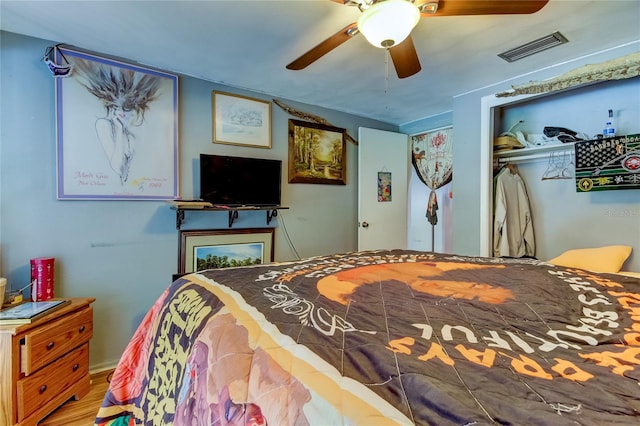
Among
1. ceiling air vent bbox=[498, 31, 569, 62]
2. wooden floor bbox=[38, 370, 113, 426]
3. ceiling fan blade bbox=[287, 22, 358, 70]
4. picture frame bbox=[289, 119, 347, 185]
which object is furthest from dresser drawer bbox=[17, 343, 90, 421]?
ceiling air vent bbox=[498, 31, 569, 62]

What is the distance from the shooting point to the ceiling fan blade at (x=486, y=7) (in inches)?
47.1

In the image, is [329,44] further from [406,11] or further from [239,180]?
[239,180]

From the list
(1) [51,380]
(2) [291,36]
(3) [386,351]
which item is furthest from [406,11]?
(1) [51,380]

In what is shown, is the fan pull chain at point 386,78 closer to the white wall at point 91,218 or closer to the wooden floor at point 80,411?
the white wall at point 91,218

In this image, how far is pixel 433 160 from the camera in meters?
3.71

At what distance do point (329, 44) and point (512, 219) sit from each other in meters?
2.25

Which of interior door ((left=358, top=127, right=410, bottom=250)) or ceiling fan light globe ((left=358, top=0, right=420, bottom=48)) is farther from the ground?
ceiling fan light globe ((left=358, top=0, right=420, bottom=48))

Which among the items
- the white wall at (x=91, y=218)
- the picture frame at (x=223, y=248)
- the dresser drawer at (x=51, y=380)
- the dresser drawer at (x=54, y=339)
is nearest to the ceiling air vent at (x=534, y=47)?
the white wall at (x=91, y=218)

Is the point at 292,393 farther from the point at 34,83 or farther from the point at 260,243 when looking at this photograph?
Answer: the point at 34,83

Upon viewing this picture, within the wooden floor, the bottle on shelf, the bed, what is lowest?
the wooden floor

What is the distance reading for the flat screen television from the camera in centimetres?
250

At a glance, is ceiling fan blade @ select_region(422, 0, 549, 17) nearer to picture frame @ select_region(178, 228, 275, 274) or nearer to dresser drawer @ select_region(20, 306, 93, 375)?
picture frame @ select_region(178, 228, 275, 274)

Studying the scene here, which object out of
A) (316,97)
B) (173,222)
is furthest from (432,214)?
(173,222)

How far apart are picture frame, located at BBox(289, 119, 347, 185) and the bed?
6.26 feet
